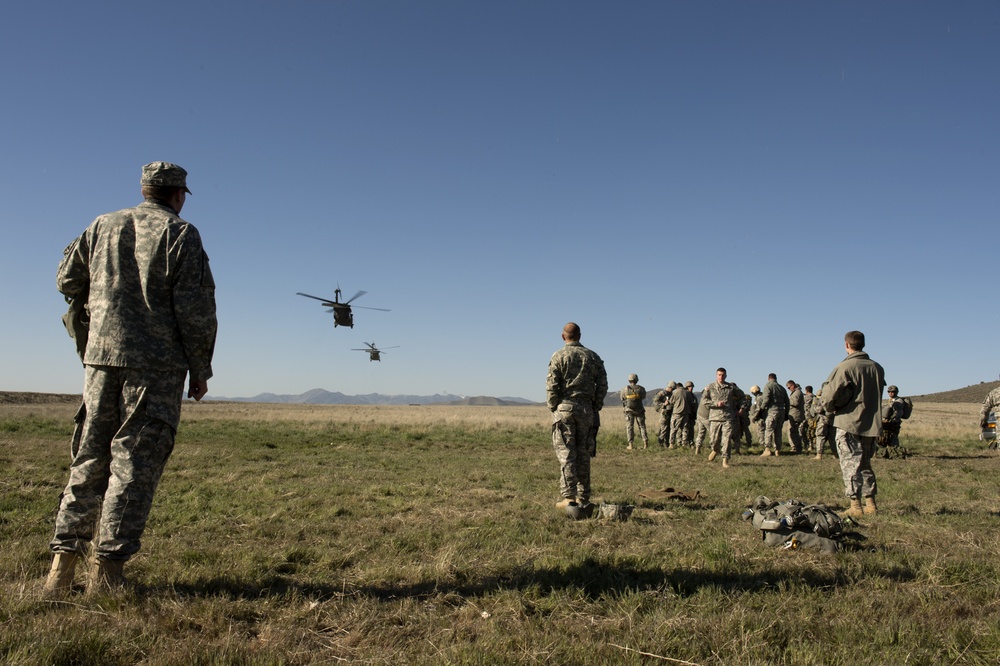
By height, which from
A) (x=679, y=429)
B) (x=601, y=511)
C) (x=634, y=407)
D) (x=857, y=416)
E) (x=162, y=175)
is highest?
(x=162, y=175)

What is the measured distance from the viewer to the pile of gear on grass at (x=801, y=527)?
513 cm

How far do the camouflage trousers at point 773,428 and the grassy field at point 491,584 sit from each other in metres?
8.47

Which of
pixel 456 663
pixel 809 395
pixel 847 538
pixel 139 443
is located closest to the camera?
pixel 456 663

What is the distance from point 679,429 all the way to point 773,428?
2.79 m

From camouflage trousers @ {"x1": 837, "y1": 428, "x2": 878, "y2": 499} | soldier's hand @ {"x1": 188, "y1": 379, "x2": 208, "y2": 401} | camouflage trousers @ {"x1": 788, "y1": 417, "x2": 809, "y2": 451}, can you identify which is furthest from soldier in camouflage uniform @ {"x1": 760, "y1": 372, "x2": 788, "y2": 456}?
soldier's hand @ {"x1": 188, "y1": 379, "x2": 208, "y2": 401}

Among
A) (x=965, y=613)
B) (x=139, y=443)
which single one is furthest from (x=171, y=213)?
(x=965, y=613)

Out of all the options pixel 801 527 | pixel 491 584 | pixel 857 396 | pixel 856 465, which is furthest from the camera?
pixel 857 396

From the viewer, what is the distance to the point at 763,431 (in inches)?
745

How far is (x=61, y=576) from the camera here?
3.50m

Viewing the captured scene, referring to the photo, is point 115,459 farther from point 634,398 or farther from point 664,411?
point 664,411

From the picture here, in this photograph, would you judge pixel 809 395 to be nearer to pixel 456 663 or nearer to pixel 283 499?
pixel 283 499

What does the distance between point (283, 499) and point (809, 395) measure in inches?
660

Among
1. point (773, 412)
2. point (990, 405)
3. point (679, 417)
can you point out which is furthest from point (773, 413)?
point (990, 405)

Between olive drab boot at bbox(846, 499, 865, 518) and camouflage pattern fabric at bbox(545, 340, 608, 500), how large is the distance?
10.3 ft
